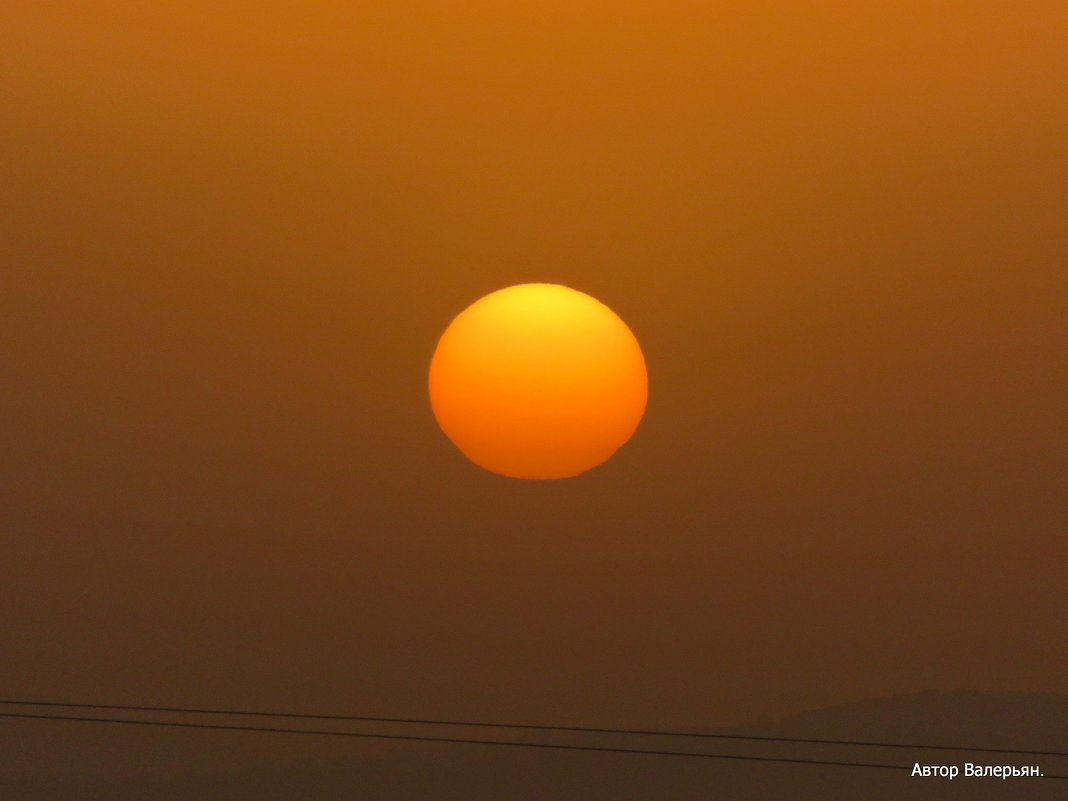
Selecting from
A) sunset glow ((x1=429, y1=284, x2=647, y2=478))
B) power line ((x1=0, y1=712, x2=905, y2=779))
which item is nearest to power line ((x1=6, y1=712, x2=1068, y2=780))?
power line ((x1=0, y1=712, x2=905, y2=779))

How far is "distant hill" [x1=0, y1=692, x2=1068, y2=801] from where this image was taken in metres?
4.24

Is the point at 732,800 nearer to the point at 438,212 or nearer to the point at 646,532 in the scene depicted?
the point at 646,532

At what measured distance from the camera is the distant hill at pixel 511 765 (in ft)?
13.9

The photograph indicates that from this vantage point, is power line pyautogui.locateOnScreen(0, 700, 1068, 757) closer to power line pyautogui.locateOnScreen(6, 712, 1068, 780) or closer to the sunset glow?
power line pyautogui.locateOnScreen(6, 712, 1068, 780)

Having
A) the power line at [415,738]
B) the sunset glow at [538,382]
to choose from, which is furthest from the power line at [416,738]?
the sunset glow at [538,382]

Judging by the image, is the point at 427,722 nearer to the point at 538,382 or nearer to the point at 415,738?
the point at 415,738

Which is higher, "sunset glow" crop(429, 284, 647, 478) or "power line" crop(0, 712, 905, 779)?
"sunset glow" crop(429, 284, 647, 478)

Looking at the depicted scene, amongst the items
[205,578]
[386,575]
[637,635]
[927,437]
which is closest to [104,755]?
[205,578]

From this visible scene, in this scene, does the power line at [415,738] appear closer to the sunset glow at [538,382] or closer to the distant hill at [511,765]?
the distant hill at [511,765]

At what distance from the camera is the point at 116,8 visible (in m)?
3.88

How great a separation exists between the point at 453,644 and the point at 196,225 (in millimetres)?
2015

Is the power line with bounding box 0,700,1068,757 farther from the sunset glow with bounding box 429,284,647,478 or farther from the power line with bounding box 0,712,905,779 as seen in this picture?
the sunset glow with bounding box 429,284,647,478

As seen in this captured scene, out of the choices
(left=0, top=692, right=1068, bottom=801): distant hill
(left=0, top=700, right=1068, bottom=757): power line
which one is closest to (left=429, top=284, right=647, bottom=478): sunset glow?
(left=0, top=700, right=1068, bottom=757): power line

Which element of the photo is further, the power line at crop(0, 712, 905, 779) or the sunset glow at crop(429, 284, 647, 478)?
the power line at crop(0, 712, 905, 779)
